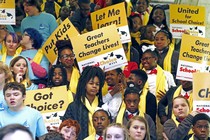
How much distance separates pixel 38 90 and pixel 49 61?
6.09 feet

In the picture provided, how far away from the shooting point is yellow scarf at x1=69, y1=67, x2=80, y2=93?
9.12 metres

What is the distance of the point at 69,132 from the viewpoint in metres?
7.54

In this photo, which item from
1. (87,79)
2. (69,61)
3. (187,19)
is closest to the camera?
(87,79)

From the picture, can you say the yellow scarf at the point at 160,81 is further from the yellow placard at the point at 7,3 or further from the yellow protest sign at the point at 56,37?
the yellow placard at the point at 7,3

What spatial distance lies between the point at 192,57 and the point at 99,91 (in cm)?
182

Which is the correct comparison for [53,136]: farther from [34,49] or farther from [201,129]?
[34,49]

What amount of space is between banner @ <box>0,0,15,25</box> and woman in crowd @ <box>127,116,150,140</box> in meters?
3.71

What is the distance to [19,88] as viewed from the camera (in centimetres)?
734

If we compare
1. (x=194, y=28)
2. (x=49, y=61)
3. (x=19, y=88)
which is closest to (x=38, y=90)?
(x=19, y=88)

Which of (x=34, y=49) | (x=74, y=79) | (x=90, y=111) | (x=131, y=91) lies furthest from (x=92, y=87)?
(x=34, y=49)

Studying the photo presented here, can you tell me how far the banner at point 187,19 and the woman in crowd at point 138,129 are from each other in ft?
13.4

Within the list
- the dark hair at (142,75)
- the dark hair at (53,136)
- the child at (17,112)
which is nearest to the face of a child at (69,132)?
the child at (17,112)

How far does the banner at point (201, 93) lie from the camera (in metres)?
8.81

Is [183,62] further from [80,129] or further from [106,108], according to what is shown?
[80,129]
